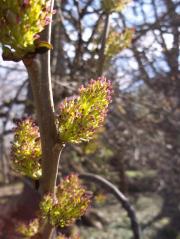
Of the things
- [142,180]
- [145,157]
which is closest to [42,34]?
[145,157]

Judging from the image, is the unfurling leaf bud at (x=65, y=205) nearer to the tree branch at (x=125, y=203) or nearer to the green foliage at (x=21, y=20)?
the green foliage at (x=21, y=20)

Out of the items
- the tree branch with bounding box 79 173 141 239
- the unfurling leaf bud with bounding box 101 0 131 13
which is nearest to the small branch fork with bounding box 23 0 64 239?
the unfurling leaf bud with bounding box 101 0 131 13

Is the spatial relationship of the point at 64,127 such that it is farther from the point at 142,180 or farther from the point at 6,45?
the point at 142,180

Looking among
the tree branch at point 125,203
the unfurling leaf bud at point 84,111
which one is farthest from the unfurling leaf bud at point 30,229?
the tree branch at point 125,203

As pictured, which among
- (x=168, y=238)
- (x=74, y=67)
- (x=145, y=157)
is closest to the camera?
(x=74, y=67)

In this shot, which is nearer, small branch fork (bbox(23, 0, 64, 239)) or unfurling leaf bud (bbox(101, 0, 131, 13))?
small branch fork (bbox(23, 0, 64, 239))

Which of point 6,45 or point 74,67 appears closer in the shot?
point 6,45

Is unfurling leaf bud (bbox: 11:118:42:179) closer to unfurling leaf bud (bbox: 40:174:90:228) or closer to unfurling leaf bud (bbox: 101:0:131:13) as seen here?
unfurling leaf bud (bbox: 40:174:90:228)
